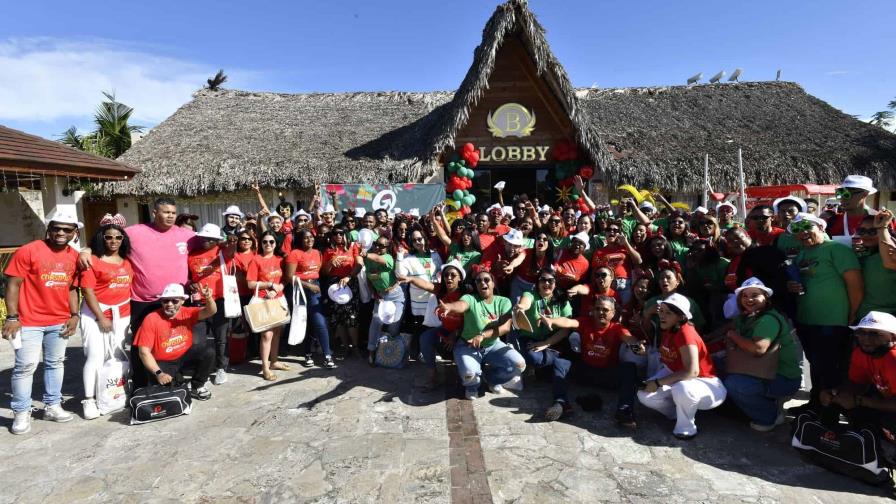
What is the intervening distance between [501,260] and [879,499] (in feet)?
10.9

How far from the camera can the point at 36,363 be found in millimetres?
3662

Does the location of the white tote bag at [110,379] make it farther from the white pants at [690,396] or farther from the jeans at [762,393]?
the jeans at [762,393]

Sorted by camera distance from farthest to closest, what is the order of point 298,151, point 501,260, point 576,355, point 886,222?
point 298,151 → point 501,260 → point 576,355 → point 886,222

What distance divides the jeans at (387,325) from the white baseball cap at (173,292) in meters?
1.93

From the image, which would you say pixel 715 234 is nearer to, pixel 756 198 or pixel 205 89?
pixel 756 198

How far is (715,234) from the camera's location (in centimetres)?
450

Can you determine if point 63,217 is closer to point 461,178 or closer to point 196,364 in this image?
point 196,364

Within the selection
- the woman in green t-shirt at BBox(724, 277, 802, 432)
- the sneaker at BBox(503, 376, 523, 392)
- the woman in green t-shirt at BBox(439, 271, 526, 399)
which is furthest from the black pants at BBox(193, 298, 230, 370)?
the woman in green t-shirt at BBox(724, 277, 802, 432)

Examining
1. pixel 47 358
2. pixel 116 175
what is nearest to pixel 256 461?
pixel 47 358

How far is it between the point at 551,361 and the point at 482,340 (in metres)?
0.67

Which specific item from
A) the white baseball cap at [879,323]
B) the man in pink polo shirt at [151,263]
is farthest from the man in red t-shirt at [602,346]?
the man in pink polo shirt at [151,263]

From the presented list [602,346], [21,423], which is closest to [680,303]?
[602,346]

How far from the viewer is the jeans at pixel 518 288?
4.87m

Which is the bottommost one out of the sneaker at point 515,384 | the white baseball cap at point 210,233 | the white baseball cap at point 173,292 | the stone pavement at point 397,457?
the stone pavement at point 397,457
